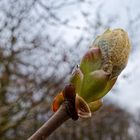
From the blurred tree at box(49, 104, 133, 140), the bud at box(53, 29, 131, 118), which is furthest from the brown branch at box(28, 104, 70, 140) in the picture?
the blurred tree at box(49, 104, 133, 140)

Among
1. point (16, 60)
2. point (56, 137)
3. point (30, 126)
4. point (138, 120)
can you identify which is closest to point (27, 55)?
point (16, 60)

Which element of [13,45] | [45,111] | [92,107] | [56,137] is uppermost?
[92,107]

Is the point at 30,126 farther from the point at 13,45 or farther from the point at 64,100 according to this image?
the point at 64,100

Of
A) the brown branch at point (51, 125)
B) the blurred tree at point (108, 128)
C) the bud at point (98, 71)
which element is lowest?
the blurred tree at point (108, 128)

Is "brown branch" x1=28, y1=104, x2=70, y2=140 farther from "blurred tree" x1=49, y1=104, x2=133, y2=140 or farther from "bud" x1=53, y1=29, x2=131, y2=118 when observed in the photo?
"blurred tree" x1=49, y1=104, x2=133, y2=140

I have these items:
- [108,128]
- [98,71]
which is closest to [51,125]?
[98,71]

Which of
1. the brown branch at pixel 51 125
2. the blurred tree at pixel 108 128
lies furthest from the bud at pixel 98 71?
the blurred tree at pixel 108 128

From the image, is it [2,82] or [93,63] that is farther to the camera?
[2,82]

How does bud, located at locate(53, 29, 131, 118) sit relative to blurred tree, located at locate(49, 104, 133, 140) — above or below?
above

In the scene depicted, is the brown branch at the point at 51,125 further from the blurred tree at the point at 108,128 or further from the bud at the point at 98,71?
the blurred tree at the point at 108,128

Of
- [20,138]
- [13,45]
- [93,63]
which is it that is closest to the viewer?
[93,63]

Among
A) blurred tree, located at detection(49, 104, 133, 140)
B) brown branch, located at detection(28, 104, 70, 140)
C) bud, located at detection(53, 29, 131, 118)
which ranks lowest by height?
blurred tree, located at detection(49, 104, 133, 140)
